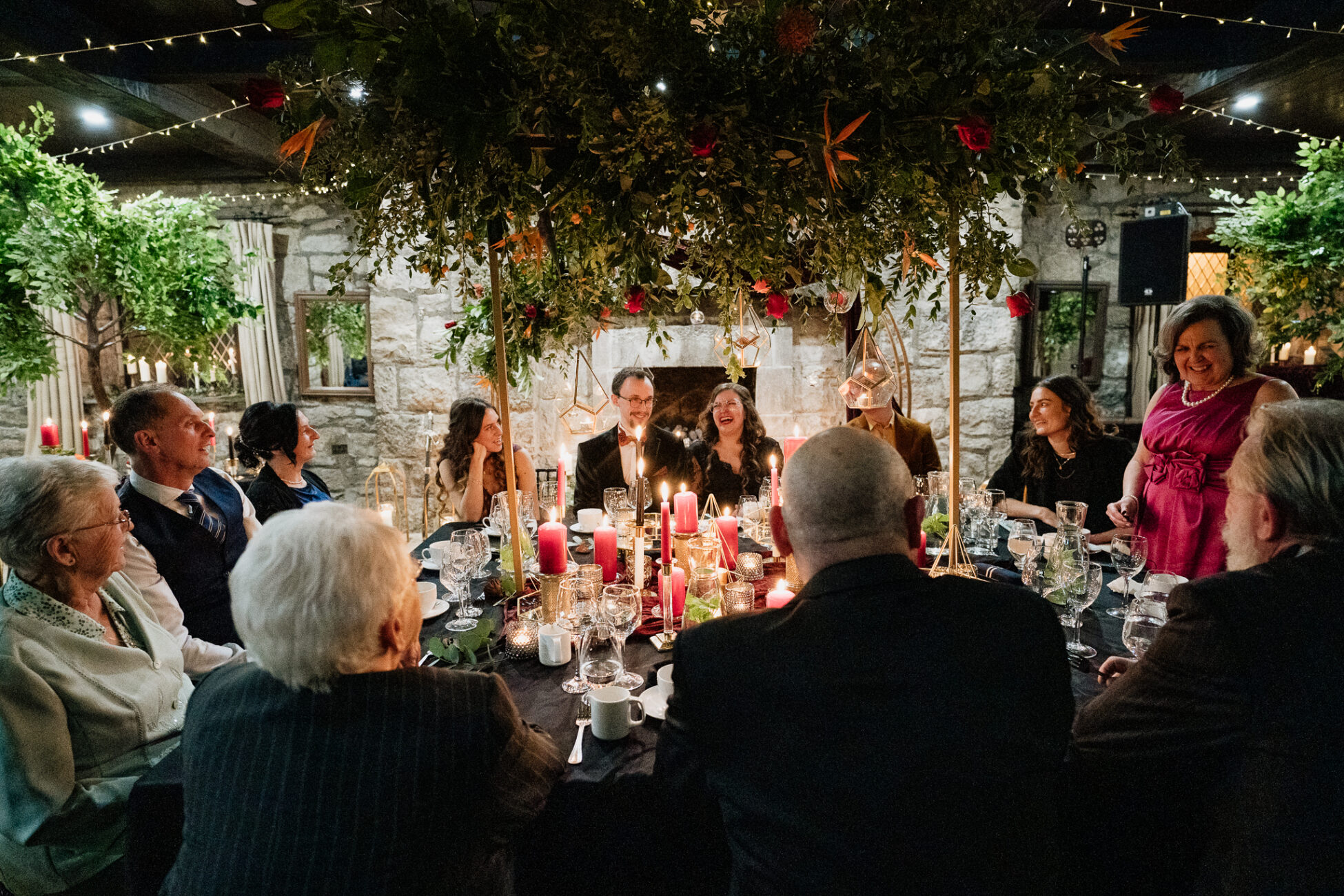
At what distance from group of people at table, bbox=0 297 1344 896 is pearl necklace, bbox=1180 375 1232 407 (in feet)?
5.21

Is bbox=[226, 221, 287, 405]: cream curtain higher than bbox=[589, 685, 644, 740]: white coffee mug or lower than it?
higher

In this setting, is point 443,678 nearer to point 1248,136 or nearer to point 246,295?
point 246,295

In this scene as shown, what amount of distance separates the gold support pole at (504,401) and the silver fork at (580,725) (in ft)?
1.79

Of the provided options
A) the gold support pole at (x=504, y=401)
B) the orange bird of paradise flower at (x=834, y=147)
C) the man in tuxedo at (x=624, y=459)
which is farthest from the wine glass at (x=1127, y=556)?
the man in tuxedo at (x=624, y=459)

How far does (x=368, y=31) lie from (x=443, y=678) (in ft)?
3.72

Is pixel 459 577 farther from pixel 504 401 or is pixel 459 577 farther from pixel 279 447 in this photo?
pixel 279 447

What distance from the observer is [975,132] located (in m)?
1.31

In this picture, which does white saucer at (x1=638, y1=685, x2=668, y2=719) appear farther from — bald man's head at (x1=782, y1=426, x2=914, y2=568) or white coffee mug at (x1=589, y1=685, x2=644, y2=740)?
bald man's head at (x1=782, y1=426, x2=914, y2=568)

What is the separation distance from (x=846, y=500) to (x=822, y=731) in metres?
0.35

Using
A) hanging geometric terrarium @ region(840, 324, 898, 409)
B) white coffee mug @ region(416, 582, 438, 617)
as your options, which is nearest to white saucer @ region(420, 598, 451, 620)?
white coffee mug @ region(416, 582, 438, 617)

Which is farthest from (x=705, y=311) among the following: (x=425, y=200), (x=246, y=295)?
(x=425, y=200)

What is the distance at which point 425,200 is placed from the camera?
56.7 inches

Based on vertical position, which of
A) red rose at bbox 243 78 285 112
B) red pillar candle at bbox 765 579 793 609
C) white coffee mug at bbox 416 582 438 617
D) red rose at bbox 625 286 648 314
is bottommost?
white coffee mug at bbox 416 582 438 617

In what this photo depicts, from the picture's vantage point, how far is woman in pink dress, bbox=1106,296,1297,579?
251 centimetres
